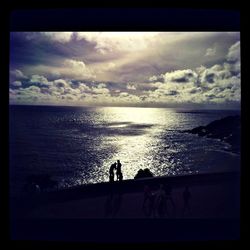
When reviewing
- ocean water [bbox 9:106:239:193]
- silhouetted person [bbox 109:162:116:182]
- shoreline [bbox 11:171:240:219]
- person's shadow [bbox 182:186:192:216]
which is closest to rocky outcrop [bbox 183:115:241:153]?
ocean water [bbox 9:106:239:193]

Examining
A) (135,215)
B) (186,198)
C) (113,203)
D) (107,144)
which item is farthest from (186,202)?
(107,144)

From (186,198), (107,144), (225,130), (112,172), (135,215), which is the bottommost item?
(135,215)

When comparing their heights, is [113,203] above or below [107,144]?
below

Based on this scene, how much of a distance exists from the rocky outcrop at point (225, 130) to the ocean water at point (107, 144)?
0.03m

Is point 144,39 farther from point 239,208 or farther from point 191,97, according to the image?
point 239,208

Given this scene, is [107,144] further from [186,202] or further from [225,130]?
[225,130]

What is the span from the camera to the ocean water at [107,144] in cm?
189

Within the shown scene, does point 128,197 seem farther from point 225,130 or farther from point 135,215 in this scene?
point 225,130

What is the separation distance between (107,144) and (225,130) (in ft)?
2.97

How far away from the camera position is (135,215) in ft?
6.14

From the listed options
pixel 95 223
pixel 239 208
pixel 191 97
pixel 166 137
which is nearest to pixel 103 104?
pixel 166 137

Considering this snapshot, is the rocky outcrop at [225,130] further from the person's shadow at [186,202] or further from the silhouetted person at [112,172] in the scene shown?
the silhouetted person at [112,172]
